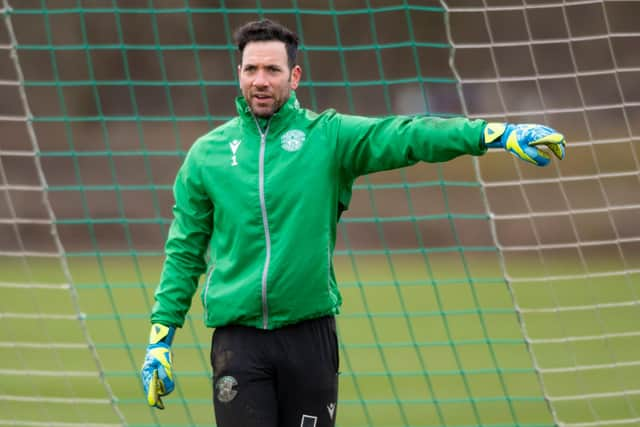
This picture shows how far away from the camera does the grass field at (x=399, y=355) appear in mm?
6586

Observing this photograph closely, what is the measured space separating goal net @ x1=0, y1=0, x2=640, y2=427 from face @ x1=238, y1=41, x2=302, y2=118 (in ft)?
11.0

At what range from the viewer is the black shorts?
10.9 ft

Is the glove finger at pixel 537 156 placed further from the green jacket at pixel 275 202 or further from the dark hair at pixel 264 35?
the dark hair at pixel 264 35

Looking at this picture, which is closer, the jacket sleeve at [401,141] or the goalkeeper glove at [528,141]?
the goalkeeper glove at [528,141]

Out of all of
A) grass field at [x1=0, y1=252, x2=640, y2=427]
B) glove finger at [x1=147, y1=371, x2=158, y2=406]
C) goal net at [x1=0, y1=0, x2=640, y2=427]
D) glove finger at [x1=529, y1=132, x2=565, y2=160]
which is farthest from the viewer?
goal net at [x1=0, y1=0, x2=640, y2=427]

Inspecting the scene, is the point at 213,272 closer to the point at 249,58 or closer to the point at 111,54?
the point at 249,58

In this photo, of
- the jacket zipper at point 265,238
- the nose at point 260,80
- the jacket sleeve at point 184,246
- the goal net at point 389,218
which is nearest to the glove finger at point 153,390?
the jacket sleeve at point 184,246

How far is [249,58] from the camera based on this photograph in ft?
11.2

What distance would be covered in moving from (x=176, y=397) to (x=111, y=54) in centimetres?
1024

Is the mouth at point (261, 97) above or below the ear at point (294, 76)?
below

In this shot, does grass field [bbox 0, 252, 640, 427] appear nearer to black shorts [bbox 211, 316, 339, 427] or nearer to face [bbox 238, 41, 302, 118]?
black shorts [bbox 211, 316, 339, 427]

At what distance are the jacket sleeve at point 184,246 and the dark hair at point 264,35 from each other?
37 cm

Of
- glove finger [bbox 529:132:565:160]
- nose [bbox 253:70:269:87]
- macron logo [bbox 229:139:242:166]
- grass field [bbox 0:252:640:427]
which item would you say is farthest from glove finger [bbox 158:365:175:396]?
grass field [bbox 0:252:640:427]

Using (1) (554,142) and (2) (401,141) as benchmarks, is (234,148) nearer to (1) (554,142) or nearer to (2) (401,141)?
(2) (401,141)
